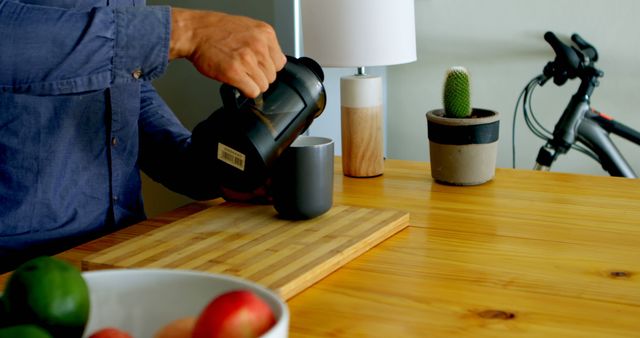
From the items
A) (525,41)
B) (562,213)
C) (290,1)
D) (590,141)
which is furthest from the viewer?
(525,41)

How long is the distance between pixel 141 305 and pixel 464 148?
3.25 ft

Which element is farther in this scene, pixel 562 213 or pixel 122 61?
pixel 562 213

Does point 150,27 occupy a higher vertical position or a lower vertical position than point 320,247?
higher

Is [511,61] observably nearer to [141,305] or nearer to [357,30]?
[357,30]

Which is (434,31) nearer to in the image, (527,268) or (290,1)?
(290,1)

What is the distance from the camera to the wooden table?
82cm

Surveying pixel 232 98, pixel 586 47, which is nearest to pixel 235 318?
pixel 232 98

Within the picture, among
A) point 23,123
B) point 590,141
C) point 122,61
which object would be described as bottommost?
point 590,141

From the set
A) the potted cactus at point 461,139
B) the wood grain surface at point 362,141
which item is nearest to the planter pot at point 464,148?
the potted cactus at point 461,139

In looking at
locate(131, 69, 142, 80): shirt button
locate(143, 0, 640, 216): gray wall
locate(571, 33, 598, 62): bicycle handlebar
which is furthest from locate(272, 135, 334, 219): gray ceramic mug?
locate(571, 33, 598, 62): bicycle handlebar

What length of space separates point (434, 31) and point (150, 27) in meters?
2.49

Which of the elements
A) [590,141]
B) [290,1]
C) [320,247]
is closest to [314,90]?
[320,247]

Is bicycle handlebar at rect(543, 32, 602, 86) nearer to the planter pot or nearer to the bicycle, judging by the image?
the bicycle

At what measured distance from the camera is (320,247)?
3.41 ft
